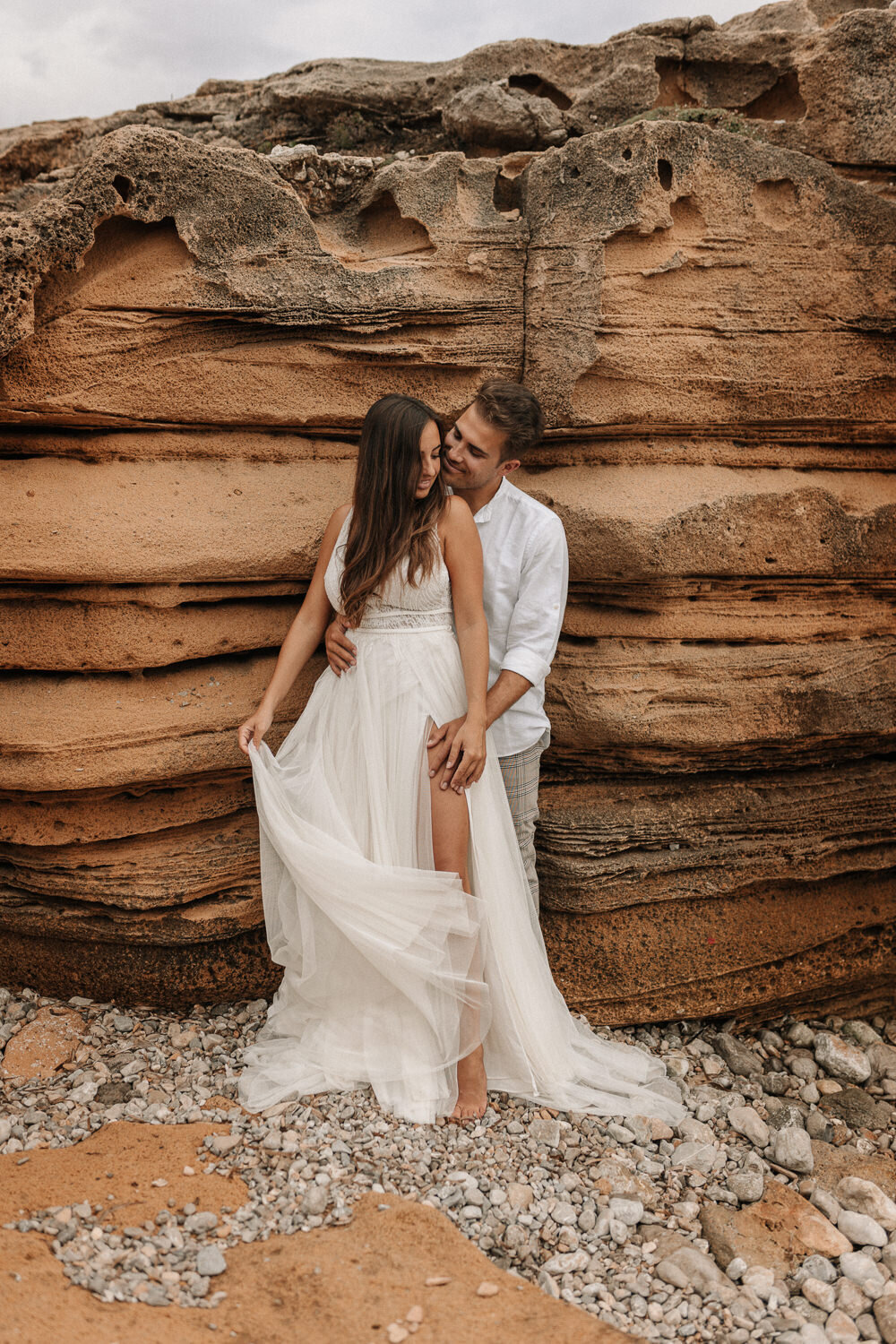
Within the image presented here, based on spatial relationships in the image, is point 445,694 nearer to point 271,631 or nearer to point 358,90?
point 271,631

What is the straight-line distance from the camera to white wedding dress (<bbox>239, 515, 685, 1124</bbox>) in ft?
11.1

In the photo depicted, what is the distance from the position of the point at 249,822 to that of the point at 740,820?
2.17m

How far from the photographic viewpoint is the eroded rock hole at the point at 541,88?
505cm

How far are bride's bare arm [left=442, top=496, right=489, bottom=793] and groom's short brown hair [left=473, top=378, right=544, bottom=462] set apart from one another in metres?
0.30

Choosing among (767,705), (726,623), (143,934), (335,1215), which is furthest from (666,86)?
(335,1215)

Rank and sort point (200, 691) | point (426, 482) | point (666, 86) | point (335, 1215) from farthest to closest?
point (666, 86)
point (200, 691)
point (426, 482)
point (335, 1215)

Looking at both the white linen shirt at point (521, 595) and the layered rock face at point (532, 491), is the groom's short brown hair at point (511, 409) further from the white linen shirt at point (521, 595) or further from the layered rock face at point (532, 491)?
the layered rock face at point (532, 491)

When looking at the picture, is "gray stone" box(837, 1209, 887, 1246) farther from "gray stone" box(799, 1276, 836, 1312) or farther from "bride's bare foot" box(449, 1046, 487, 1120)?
"bride's bare foot" box(449, 1046, 487, 1120)

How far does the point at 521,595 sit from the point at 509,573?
0.34 feet

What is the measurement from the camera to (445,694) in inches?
138

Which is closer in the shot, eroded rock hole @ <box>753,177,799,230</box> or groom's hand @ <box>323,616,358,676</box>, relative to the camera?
groom's hand @ <box>323,616,358,676</box>

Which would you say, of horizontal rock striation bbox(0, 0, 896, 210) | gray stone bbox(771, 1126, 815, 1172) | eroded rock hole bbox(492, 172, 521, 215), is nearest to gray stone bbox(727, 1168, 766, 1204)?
gray stone bbox(771, 1126, 815, 1172)

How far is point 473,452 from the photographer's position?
3488mm

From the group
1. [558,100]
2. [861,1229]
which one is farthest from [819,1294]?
[558,100]
